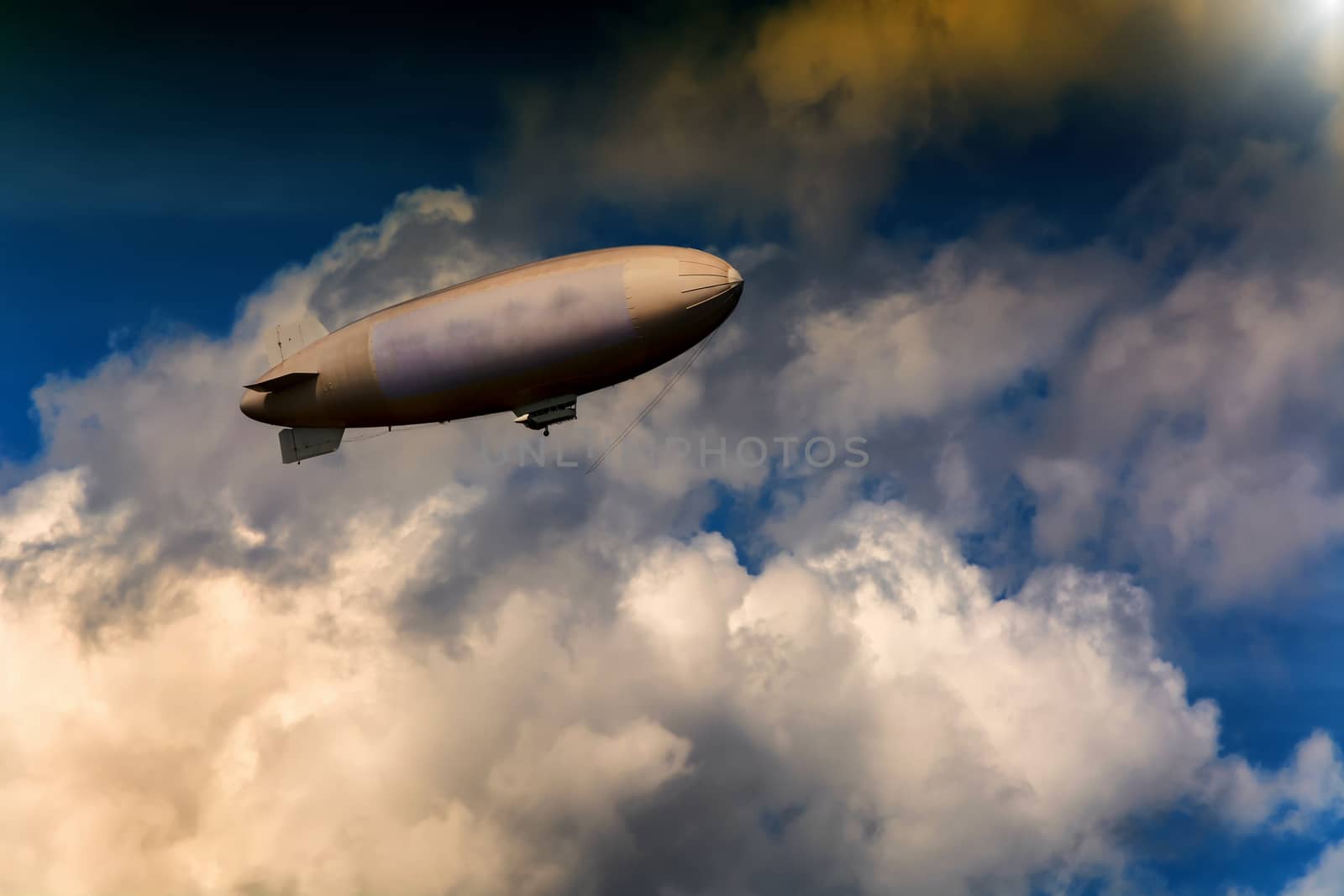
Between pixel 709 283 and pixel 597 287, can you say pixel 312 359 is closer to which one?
pixel 597 287

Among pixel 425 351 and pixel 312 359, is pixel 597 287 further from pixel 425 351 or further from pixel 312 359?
pixel 312 359

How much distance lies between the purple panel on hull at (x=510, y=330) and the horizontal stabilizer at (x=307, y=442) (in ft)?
46.8

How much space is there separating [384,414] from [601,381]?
924 inches

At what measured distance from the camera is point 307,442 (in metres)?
156

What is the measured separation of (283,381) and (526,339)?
2978 cm

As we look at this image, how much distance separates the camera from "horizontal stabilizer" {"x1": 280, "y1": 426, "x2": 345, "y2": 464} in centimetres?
15538

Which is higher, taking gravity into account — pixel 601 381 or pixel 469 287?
pixel 469 287

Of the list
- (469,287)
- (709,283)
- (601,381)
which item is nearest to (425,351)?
(469,287)

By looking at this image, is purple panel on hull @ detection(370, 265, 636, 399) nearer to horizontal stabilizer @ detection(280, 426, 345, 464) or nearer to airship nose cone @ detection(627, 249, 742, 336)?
airship nose cone @ detection(627, 249, 742, 336)

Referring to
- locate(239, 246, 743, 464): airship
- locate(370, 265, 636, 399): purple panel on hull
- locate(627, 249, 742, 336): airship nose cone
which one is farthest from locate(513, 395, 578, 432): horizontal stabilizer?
locate(627, 249, 742, 336): airship nose cone

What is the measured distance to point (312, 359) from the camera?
152 m

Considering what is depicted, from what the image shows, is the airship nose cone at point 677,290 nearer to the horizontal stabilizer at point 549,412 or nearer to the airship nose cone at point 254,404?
the horizontal stabilizer at point 549,412

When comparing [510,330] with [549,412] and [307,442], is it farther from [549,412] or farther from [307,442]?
[307,442]

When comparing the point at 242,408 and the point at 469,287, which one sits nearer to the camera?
the point at 469,287
